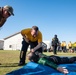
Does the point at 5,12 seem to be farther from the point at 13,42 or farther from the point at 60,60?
the point at 13,42

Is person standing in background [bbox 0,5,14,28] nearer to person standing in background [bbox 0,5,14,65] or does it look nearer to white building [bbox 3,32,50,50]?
person standing in background [bbox 0,5,14,65]

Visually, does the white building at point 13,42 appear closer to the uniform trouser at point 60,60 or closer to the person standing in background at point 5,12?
the uniform trouser at point 60,60

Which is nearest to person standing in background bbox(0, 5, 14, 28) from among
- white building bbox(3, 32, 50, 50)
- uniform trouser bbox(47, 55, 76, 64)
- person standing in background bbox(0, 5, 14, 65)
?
person standing in background bbox(0, 5, 14, 65)

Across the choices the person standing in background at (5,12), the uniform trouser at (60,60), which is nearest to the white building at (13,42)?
the uniform trouser at (60,60)

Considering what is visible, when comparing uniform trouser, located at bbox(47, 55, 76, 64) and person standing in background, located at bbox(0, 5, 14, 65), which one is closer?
person standing in background, located at bbox(0, 5, 14, 65)

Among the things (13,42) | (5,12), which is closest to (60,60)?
(5,12)

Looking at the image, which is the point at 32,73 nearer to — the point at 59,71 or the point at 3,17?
the point at 59,71

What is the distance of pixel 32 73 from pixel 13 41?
7214 centimetres

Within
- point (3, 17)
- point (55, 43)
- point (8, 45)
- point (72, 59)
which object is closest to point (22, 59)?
point (72, 59)

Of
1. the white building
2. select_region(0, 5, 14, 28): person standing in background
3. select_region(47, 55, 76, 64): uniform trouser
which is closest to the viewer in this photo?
select_region(0, 5, 14, 28): person standing in background

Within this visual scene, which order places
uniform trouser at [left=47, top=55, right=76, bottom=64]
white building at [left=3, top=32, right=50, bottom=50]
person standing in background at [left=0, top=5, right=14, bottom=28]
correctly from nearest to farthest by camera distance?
person standing in background at [left=0, top=5, right=14, bottom=28], uniform trouser at [left=47, top=55, right=76, bottom=64], white building at [left=3, top=32, right=50, bottom=50]

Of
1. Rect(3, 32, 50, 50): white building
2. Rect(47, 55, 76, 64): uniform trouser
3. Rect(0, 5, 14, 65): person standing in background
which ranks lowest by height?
Rect(47, 55, 76, 64): uniform trouser

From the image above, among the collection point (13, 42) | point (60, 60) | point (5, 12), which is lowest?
point (60, 60)

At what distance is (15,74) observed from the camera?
6.61 meters
